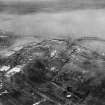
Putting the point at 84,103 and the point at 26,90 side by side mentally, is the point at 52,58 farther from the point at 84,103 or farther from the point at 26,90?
the point at 84,103

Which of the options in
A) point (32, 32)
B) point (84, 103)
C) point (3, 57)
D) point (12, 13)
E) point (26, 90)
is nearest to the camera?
point (84, 103)

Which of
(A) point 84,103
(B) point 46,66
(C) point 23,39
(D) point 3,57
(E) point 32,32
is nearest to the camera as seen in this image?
(A) point 84,103

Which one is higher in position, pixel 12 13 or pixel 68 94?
pixel 12 13

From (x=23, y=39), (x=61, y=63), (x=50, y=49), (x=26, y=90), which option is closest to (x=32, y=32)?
(x=23, y=39)

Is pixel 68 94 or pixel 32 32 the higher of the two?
pixel 32 32

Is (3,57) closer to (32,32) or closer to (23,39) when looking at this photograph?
(23,39)

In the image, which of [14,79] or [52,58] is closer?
[14,79]

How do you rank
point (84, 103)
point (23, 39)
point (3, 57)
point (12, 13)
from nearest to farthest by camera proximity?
point (84, 103), point (3, 57), point (23, 39), point (12, 13)

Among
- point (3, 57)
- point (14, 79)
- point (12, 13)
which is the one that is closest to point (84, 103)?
point (14, 79)

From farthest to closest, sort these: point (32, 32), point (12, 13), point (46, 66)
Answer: point (12, 13) < point (32, 32) < point (46, 66)
